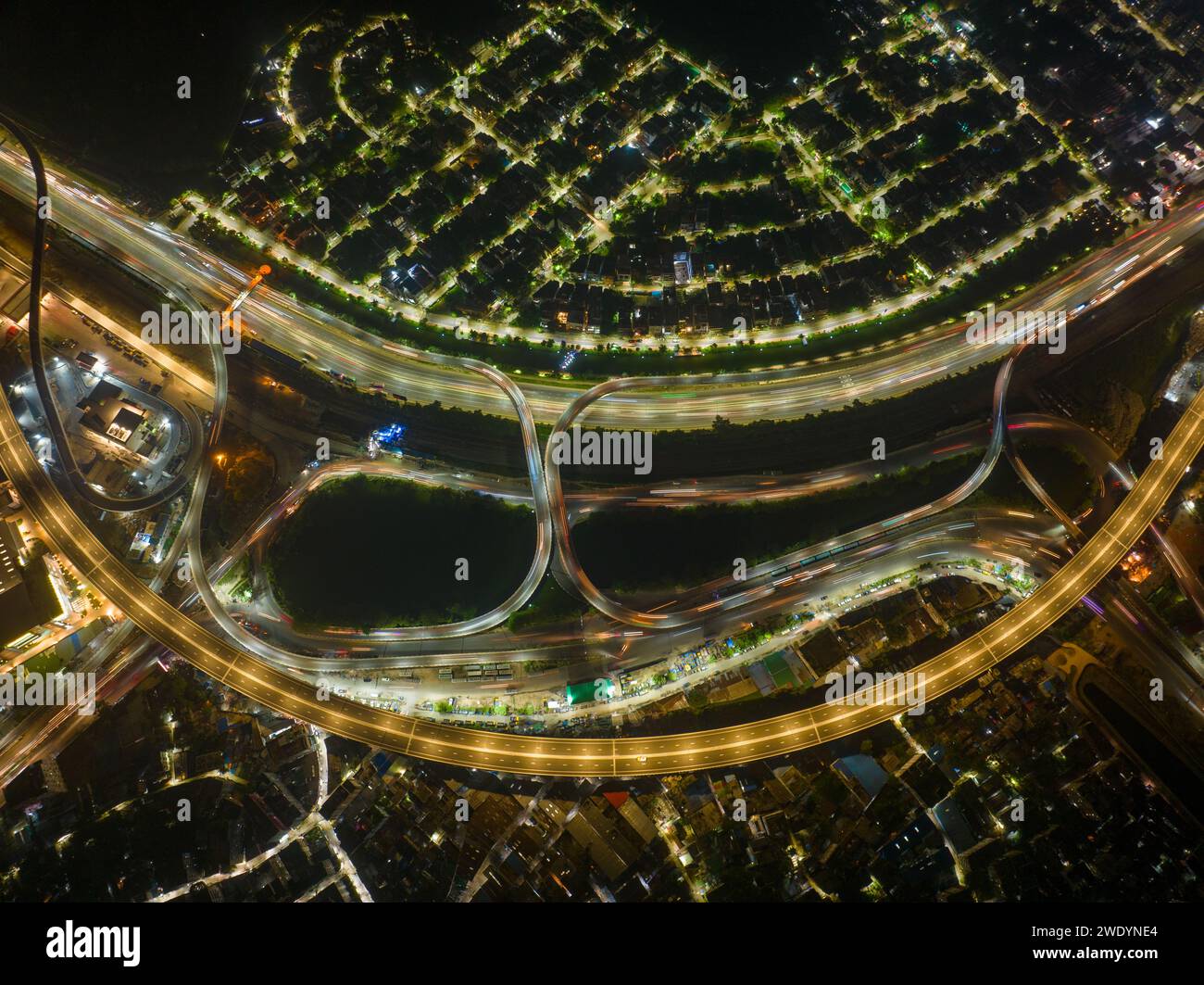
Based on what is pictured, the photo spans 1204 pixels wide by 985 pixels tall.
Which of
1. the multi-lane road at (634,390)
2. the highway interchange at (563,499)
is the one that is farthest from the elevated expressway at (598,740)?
the multi-lane road at (634,390)

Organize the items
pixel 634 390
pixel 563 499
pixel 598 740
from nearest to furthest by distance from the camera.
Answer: pixel 598 740, pixel 563 499, pixel 634 390

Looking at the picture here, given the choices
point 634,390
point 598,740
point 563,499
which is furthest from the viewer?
point 634,390

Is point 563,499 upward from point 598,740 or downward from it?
upward

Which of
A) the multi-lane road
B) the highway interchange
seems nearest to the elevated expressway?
the highway interchange

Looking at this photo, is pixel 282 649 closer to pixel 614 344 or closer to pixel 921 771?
pixel 614 344

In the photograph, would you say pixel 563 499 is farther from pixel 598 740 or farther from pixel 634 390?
pixel 598 740

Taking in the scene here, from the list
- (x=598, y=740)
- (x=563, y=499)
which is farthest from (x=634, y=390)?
(x=598, y=740)

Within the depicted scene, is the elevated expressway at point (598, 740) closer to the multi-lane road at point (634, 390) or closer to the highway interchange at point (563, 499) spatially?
the highway interchange at point (563, 499)

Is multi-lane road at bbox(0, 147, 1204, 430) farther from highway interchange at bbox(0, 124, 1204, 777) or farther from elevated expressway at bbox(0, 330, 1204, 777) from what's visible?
elevated expressway at bbox(0, 330, 1204, 777)

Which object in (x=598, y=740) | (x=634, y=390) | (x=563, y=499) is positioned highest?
(x=634, y=390)
